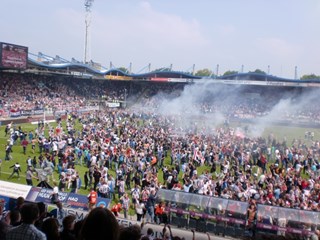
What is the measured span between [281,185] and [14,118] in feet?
90.7

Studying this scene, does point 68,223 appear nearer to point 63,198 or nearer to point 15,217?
point 15,217

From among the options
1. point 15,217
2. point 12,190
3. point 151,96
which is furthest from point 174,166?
point 151,96

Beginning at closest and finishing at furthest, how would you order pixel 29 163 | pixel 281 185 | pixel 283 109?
pixel 281 185 → pixel 29 163 → pixel 283 109

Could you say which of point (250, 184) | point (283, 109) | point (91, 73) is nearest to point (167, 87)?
point (91, 73)

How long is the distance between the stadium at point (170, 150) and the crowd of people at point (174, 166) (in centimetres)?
7

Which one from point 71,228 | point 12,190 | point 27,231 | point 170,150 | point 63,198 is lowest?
point 63,198

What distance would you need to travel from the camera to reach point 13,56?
4281cm

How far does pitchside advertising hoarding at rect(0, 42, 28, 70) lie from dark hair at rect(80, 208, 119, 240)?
42.5 m

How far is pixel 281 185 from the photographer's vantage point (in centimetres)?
1619

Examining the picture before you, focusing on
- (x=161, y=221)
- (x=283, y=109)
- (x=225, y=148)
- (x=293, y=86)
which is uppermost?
(x=293, y=86)

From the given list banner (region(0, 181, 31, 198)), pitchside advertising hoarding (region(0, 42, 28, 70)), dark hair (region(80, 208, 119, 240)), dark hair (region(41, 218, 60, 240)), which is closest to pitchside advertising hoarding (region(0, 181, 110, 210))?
banner (region(0, 181, 31, 198))

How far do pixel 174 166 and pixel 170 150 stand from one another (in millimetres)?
2953

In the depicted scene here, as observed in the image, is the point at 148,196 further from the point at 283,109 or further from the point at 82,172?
the point at 283,109

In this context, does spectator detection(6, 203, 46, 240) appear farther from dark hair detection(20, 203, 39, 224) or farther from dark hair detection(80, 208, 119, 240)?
dark hair detection(80, 208, 119, 240)
